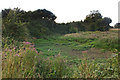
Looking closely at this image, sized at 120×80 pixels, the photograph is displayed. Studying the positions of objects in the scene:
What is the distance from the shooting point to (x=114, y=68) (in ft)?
10.3

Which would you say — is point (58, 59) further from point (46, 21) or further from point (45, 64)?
point (46, 21)

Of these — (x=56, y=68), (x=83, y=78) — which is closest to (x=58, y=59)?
(x=56, y=68)

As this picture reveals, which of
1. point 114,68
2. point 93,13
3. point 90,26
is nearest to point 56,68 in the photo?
point 114,68

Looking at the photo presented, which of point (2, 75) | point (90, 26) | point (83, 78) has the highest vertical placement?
point (90, 26)

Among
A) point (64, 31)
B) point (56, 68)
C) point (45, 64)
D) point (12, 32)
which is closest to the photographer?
point (56, 68)

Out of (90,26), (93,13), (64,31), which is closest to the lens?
(64,31)

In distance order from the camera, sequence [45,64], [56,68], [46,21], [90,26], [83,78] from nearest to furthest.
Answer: [83,78] < [56,68] < [45,64] < [46,21] < [90,26]

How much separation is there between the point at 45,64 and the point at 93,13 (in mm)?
25496

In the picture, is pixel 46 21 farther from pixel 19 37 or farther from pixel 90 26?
pixel 19 37

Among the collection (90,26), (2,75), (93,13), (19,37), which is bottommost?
(2,75)

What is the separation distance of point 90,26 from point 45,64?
842 inches

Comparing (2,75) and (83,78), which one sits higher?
(2,75)

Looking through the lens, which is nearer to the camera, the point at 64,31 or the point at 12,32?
the point at 12,32

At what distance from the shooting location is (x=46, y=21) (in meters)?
19.2
